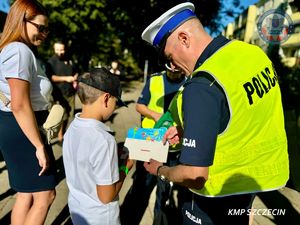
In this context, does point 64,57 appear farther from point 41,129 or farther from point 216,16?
point 216,16

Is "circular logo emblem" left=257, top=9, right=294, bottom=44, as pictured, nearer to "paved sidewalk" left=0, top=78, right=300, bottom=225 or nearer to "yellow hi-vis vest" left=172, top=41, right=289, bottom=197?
"paved sidewalk" left=0, top=78, right=300, bottom=225

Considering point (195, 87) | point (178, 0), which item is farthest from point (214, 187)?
point (178, 0)

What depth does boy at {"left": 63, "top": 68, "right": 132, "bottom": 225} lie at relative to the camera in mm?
1854

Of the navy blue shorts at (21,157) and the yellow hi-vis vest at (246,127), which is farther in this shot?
the navy blue shorts at (21,157)

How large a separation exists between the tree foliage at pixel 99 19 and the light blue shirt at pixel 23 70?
1114 cm

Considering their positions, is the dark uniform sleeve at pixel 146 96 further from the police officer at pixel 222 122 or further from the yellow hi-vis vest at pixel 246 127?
the yellow hi-vis vest at pixel 246 127

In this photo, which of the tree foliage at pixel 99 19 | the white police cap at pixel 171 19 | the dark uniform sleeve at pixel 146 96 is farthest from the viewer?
the tree foliage at pixel 99 19

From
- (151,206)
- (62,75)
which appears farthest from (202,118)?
(62,75)

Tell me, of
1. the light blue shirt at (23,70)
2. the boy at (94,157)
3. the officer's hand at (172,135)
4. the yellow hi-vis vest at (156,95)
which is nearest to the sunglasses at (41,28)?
the light blue shirt at (23,70)

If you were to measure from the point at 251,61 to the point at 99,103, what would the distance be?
96cm

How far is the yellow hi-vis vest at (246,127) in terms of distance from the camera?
55.0 inches

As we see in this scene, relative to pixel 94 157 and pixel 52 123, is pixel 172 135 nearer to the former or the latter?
pixel 94 157

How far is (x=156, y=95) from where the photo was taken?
3.53 m

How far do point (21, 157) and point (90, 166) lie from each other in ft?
1.96
